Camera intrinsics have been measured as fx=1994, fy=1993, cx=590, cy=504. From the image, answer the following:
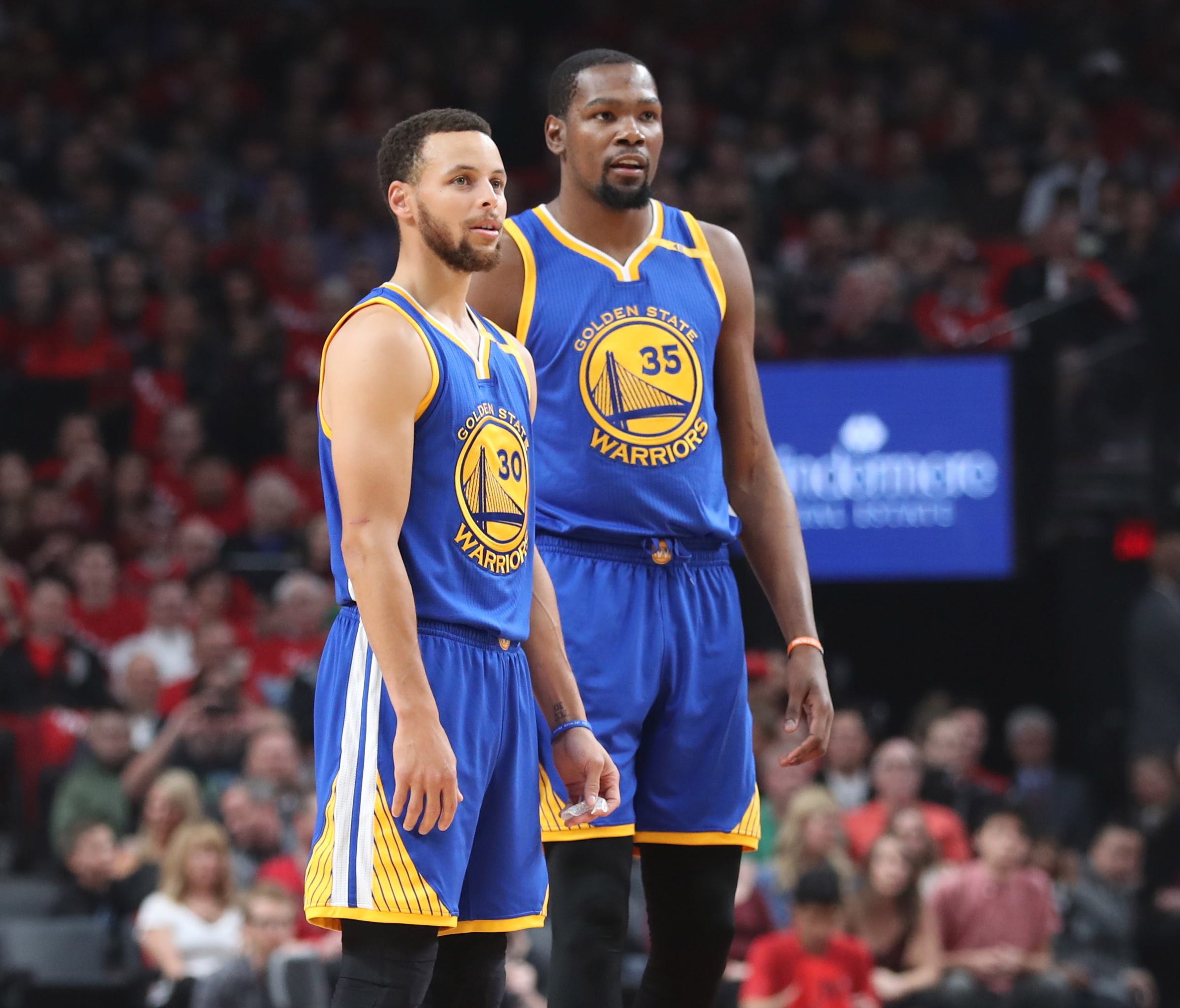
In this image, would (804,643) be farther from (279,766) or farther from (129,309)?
(129,309)

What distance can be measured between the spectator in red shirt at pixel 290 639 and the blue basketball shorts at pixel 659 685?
5616mm

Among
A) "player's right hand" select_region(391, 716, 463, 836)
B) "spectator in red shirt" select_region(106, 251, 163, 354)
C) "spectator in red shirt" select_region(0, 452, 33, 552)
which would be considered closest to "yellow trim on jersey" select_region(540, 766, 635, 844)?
"player's right hand" select_region(391, 716, 463, 836)

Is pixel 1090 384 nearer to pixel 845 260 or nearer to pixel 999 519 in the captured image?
pixel 999 519

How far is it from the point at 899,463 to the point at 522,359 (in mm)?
6250

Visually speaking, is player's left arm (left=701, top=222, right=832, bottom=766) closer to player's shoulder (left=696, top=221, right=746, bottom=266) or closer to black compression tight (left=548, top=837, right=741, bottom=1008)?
player's shoulder (left=696, top=221, right=746, bottom=266)

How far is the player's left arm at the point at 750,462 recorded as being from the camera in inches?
167

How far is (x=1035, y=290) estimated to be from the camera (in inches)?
442

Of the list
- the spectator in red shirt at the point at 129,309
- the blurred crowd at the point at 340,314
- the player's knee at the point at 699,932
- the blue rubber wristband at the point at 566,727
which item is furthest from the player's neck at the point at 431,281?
the spectator in red shirt at the point at 129,309

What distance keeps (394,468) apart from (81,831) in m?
5.25

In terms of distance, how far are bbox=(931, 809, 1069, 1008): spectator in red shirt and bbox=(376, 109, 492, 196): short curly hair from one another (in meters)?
5.65

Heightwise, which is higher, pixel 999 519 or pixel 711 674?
pixel 999 519

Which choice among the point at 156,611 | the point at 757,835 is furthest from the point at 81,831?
the point at 757,835

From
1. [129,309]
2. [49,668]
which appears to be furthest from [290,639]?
[129,309]

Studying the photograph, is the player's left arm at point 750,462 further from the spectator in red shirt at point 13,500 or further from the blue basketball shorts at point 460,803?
A: the spectator in red shirt at point 13,500
